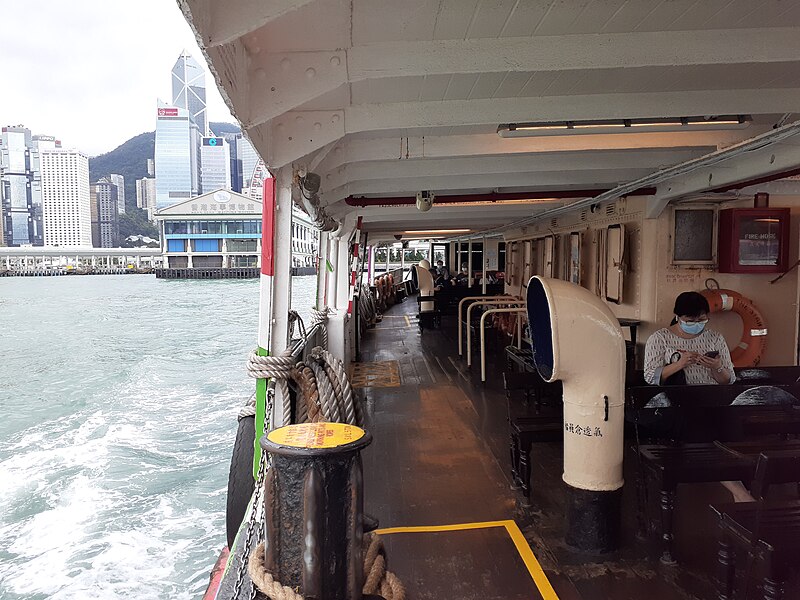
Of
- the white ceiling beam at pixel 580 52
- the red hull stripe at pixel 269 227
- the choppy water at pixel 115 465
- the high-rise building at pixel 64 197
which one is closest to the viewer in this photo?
the white ceiling beam at pixel 580 52

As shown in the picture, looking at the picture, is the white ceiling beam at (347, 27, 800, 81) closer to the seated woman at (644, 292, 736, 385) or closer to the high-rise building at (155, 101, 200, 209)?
the seated woman at (644, 292, 736, 385)

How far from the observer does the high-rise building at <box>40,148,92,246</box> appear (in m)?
124

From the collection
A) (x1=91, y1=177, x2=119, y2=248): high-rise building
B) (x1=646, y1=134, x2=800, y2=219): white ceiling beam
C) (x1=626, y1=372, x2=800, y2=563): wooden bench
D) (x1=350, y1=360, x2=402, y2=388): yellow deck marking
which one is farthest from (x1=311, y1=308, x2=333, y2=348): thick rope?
(x1=91, y1=177, x2=119, y2=248): high-rise building

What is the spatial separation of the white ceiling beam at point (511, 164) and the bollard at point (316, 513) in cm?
373

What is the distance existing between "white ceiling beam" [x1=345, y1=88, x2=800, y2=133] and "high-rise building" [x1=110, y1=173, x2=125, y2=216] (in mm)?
166772

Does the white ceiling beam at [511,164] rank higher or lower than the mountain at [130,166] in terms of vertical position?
lower

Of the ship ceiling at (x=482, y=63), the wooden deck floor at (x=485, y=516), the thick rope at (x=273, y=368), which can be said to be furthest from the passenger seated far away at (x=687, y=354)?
the thick rope at (x=273, y=368)

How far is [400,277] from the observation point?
27.3 metres

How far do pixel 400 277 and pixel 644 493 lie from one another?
2434cm

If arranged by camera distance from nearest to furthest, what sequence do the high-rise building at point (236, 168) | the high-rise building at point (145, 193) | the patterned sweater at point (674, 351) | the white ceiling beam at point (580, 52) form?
the white ceiling beam at point (580, 52)
the patterned sweater at point (674, 351)
the high-rise building at point (236, 168)
the high-rise building at point (145, 193)

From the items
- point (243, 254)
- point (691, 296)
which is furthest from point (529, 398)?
point (243, 254)

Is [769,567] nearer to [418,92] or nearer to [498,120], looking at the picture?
[498,120]

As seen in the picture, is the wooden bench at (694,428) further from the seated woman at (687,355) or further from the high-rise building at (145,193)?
the high-rise building at (145,193)

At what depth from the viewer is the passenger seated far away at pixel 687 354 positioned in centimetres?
365
